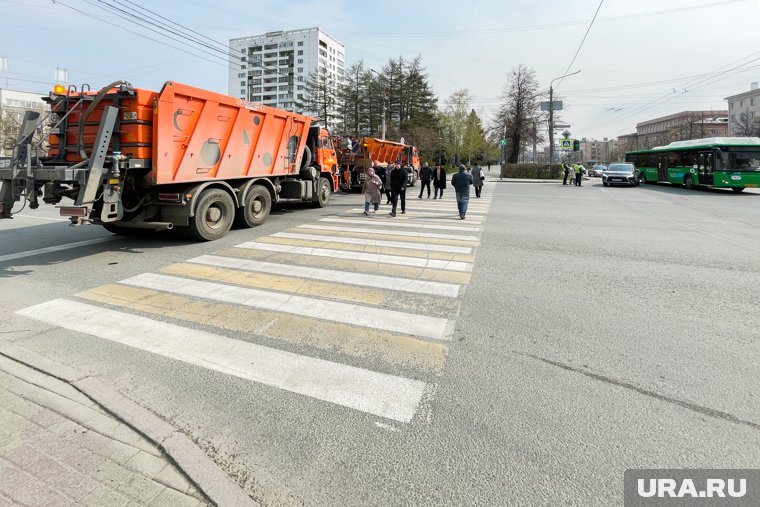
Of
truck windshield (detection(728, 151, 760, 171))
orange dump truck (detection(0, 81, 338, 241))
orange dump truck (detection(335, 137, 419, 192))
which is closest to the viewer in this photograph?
orange dump truck (detection(0, 81, 338, 241))

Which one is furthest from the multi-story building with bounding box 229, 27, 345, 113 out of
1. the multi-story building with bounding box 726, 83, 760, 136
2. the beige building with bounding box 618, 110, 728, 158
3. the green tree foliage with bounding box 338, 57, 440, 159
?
the multi-story building with bounding box 726, 83, 760, 136

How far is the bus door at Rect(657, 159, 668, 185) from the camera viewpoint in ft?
95.9

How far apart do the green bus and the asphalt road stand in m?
19.2

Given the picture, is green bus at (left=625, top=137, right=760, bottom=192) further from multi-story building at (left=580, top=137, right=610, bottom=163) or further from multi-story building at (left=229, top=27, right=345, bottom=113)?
multi-story building at (left=580, top=137, right=610, bottom=163)

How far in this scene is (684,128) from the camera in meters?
70.6

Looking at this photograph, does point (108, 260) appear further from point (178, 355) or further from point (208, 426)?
point (208, 426)

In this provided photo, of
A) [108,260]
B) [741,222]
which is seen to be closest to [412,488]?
[108,260]

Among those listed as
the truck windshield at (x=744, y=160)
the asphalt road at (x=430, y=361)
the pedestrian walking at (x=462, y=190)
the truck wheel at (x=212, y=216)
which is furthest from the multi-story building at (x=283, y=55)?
the asphalt road at (x=430, y=361)

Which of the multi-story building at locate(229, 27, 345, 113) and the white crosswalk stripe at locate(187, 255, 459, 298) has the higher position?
the multi-story building at locate(229, 27, 345, 113)

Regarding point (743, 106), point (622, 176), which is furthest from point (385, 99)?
point (743, 106)

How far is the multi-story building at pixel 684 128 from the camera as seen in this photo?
69312 mm

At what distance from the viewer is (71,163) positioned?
25.9 feet

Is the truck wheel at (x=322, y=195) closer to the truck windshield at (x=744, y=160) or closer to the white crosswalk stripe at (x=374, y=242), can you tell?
the white crosswalk stripe at (x=374, y=242)

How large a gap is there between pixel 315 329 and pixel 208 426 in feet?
5.78
